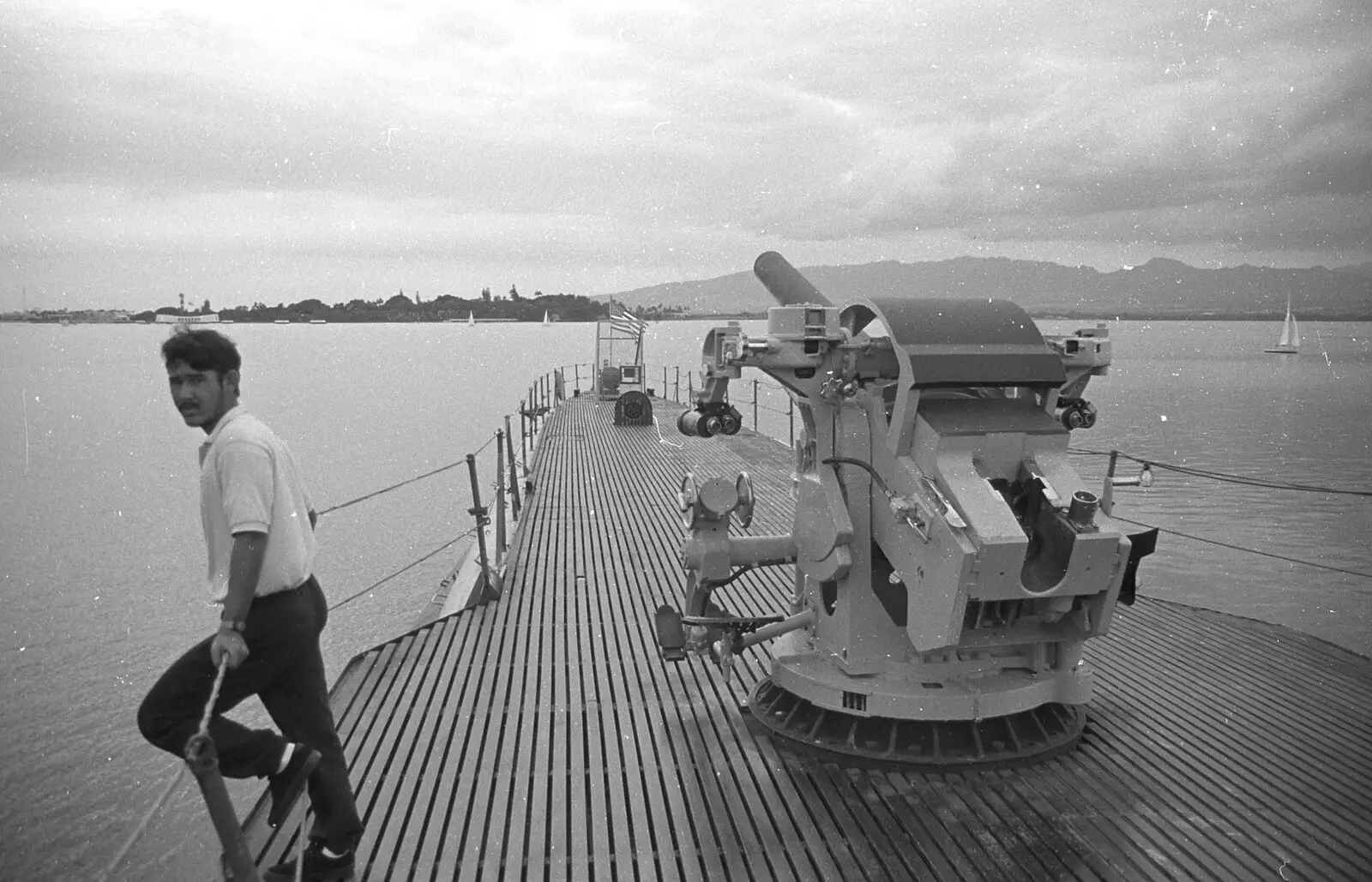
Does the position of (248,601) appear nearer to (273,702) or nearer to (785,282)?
(273,702)

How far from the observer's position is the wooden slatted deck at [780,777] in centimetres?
413

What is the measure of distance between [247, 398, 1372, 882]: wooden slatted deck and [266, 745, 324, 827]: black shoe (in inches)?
22.2

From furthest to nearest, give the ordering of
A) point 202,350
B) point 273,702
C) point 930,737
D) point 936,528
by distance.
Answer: point 930,737, point 936,528, point 273,702, point 202,350

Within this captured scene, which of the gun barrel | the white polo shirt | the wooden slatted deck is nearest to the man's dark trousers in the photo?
the white polo shirt

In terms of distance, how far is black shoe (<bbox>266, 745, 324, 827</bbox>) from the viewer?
3.37 metres

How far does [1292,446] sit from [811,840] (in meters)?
32.3

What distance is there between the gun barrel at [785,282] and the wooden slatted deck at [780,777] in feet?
7.72

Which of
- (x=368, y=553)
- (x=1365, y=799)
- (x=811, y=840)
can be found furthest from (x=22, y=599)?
(x=1365, y=799)

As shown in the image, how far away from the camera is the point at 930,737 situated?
510cm

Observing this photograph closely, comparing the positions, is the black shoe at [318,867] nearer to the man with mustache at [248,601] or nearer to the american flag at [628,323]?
the man with mustache at [248,601]

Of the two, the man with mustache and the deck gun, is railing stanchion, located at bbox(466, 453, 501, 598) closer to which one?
the deck gun

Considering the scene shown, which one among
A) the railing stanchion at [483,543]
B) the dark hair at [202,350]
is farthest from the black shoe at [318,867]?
the railing stanchion at [483,543]

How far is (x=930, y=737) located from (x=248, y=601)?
3.37 metres

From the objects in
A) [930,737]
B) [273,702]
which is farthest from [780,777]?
[273,702]
